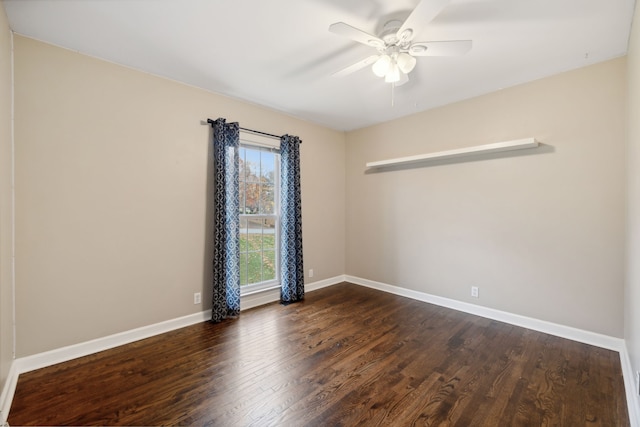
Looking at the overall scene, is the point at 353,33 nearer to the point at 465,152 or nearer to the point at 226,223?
the point at 465,152

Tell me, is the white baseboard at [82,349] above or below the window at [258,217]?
below

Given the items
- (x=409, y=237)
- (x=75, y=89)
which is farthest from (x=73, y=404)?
(x=409, y=237)

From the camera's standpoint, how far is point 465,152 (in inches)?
128

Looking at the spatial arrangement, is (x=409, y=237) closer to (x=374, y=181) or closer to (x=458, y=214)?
(x=458, y=214)

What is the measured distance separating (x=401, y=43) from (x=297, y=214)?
2426mm

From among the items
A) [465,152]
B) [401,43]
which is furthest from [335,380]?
[465,152]

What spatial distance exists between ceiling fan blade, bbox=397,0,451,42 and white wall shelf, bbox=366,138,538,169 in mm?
1689

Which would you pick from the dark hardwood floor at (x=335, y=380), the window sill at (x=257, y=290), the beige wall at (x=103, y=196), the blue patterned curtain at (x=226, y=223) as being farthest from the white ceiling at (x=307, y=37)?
the dark hardwood floor at (x=335, y=380)

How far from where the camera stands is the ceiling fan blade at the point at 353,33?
1740 mm

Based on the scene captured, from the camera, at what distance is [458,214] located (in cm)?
350

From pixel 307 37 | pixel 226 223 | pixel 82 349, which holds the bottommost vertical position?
pixel 82 349

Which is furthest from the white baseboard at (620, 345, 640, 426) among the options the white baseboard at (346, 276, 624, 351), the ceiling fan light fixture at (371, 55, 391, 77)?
the ceiling fan light fixture at (371, 55, 391, 77)

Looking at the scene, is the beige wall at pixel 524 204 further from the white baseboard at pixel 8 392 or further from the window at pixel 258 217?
the white baseboard at pixel 8 392

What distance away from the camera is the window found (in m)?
3.64
